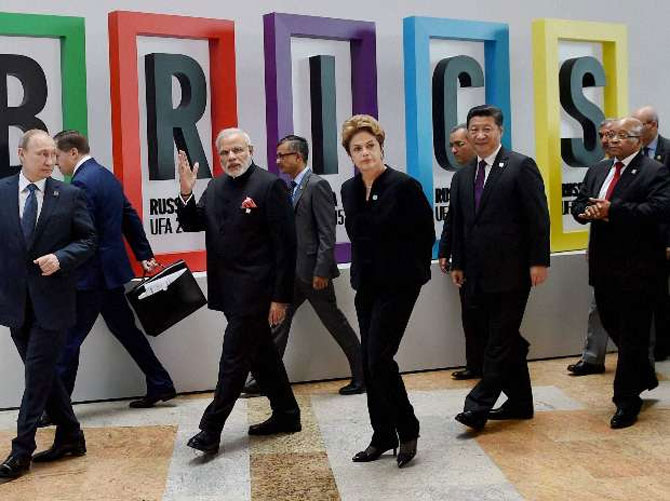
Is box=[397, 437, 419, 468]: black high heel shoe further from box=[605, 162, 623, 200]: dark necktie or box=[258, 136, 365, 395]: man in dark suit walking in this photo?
box=[605, 162, 623, 200]: dark necktie

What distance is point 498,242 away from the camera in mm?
5129

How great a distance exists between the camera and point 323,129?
665cm

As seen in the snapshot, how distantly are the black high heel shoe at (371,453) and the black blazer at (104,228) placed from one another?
5.78 ft

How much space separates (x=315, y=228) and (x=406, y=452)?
1.76m

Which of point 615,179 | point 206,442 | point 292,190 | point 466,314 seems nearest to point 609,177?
point 615,179

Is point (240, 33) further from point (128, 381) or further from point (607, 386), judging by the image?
point (607, 386)

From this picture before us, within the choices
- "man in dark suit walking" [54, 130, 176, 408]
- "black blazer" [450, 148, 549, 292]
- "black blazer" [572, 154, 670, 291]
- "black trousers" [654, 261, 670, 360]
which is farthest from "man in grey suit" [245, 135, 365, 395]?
"black trousers" [654, 261, 670, 360]

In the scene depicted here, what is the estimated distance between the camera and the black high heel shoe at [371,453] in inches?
185

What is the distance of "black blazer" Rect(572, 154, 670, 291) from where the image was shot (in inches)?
205

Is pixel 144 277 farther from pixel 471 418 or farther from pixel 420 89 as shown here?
pixel 420 89

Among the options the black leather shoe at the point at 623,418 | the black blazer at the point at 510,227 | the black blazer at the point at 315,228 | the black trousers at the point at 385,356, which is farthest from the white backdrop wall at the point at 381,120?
the black trousers at the point at 385,356

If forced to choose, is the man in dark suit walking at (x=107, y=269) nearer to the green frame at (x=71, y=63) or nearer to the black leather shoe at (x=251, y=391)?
the green frame at (x=71, y=63)

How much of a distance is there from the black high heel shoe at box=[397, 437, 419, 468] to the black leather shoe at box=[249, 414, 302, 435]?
75 centimetres

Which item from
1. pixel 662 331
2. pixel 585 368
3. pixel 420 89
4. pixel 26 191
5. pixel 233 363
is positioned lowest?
pixel 585 368
